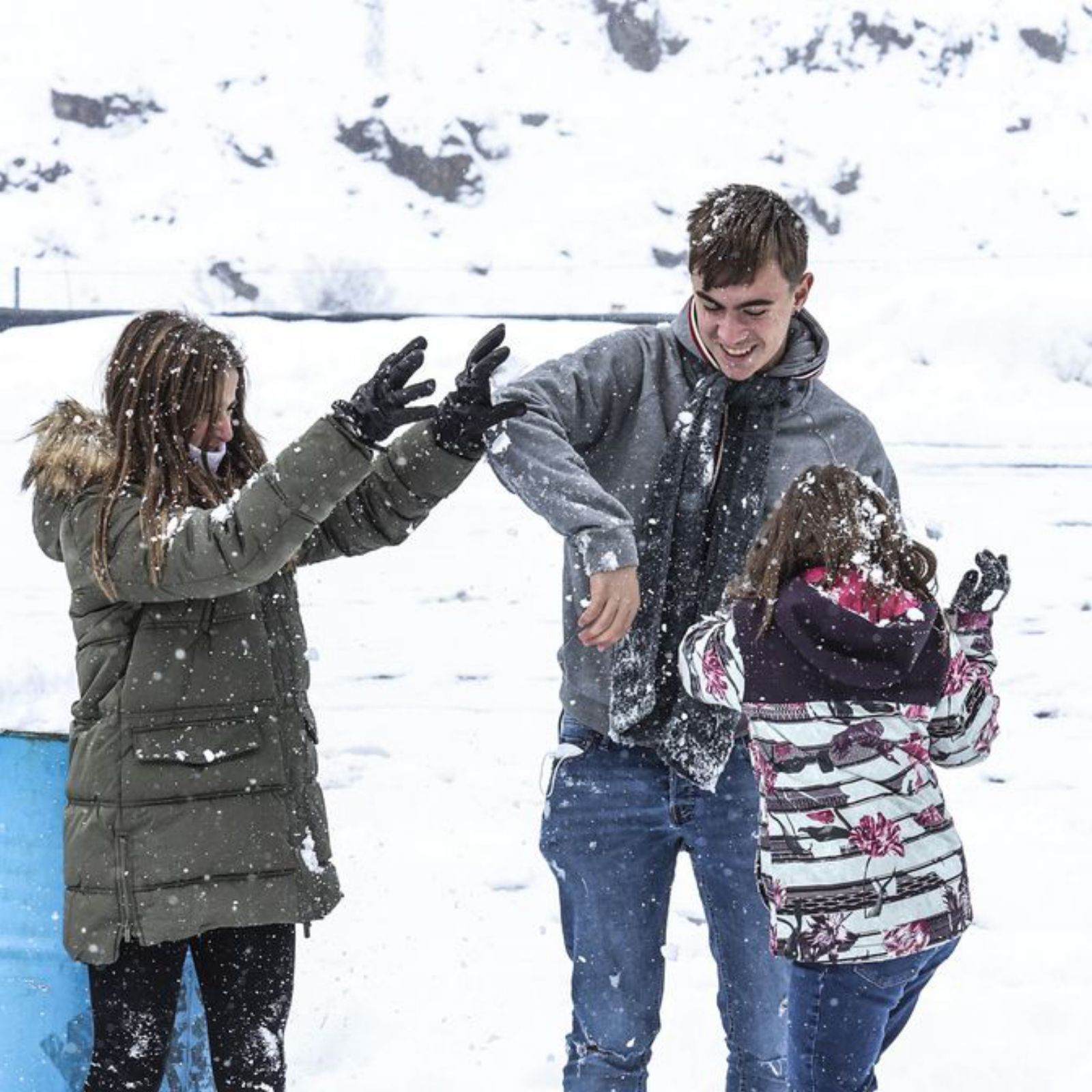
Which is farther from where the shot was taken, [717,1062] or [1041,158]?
[1041,158]

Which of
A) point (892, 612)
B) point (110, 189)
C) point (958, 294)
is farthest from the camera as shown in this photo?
point (110, 189)

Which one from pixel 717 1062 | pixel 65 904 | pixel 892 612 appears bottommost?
pixel 717 1062

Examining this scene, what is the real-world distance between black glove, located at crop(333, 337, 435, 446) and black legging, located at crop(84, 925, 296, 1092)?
82cm

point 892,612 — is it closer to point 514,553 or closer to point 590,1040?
point 590,1040

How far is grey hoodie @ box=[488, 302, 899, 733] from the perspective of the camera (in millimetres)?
2354

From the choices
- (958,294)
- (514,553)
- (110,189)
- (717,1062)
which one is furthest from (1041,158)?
(717,1062)

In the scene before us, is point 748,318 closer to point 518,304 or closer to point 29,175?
point 518,304

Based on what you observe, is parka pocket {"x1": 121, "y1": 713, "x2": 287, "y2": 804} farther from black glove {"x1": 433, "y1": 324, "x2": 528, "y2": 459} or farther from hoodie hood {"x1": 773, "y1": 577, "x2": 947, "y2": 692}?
hoodie hood {"x1": 773, "y1": 577, "x2": 947, "y2": 692}

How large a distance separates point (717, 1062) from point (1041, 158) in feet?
113

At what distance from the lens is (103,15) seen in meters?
38.5

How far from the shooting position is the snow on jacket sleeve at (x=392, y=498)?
244cm

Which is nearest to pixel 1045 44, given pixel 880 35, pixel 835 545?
pixel 880 35

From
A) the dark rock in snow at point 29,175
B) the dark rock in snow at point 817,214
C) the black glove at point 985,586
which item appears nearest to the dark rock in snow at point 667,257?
the dark rock in snow at point 817,214

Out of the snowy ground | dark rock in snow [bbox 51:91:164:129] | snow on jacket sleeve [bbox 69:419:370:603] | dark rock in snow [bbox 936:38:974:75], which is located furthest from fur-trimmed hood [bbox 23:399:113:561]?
dark rock in snow [bbox 936:38:974:75]
